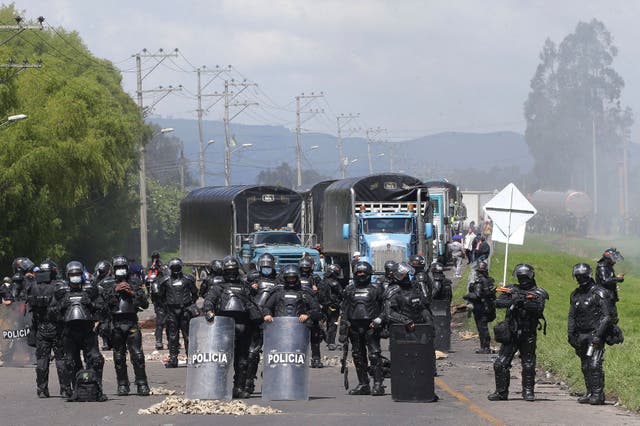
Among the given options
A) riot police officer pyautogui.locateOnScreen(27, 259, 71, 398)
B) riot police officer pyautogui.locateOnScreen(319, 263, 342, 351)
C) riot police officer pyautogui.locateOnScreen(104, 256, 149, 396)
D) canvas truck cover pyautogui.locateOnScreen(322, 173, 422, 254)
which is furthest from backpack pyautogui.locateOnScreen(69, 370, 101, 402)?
canvas truck cover pyautogui.locateOnScreen(322, 173, 422, 254)

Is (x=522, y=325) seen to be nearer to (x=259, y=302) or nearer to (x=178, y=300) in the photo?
(x=259, y=302)

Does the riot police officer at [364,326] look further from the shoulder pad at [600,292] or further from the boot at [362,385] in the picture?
the shoulder pad at [600,292]

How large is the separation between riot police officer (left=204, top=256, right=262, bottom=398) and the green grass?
182 inches

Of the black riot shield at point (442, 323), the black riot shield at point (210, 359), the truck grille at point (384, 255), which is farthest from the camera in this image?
the truck grille at point (384, 255)

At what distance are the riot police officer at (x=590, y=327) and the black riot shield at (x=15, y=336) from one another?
978cm

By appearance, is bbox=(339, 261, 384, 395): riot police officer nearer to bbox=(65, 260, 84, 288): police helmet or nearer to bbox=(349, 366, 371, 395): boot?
bbox=(349, 366, 371, 395): boot

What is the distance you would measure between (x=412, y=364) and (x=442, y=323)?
8.66 meters

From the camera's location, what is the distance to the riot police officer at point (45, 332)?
1814cm

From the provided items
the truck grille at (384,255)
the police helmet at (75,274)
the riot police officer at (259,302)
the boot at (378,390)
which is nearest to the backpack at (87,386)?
the police helmet at (75,274)

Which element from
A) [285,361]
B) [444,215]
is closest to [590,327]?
[285,361]

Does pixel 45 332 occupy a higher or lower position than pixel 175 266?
lower

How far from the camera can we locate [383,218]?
136 ft

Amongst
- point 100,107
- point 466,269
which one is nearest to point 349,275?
point 466,269

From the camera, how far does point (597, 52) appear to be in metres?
140
